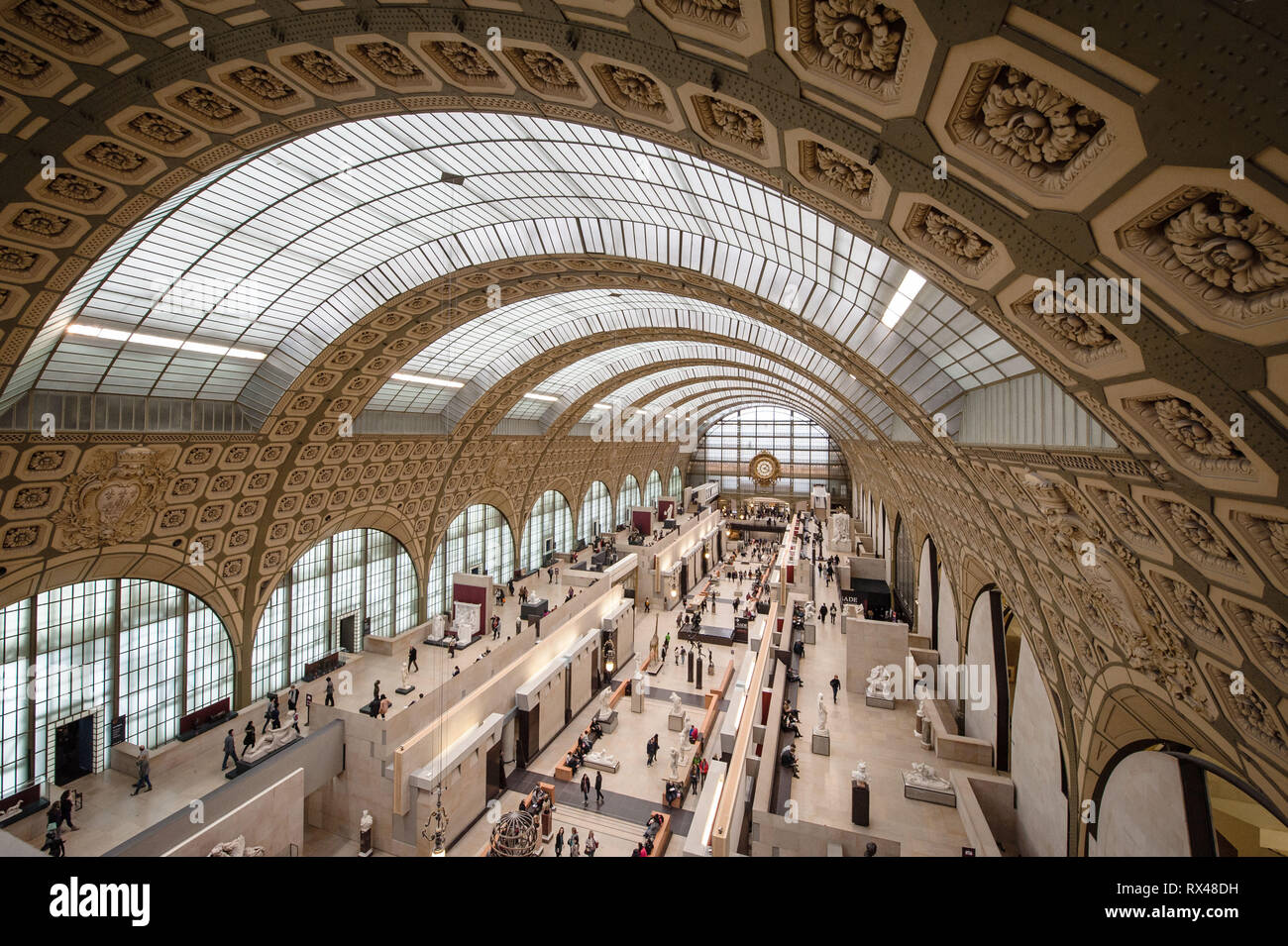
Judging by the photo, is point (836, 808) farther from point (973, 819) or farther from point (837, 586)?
point (837, 586)

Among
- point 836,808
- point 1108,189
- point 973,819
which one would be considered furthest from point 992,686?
point 1108,189

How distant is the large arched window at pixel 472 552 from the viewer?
3800 centimetres

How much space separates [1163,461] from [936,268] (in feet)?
10.3

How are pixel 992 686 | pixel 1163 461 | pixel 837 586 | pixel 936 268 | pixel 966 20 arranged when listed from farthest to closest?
pixel 837 586 < pixel 992 686 < pixel 936 268 < pixel 1163 461 < pixel 966 20

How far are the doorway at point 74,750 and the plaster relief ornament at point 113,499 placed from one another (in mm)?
5771

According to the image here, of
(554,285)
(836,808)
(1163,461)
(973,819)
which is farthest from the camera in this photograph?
(554,285)

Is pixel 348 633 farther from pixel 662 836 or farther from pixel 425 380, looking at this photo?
pixel 662 836

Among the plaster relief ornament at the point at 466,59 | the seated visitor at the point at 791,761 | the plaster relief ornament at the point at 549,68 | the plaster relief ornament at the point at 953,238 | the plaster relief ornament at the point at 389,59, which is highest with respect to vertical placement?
the plaster relief ornament at the point at 389,59

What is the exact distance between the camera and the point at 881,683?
2511cm

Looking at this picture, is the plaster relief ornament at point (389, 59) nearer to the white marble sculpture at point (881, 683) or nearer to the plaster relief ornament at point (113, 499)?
the plaster relief ornament at point (113, 499)

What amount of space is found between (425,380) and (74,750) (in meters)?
18.8

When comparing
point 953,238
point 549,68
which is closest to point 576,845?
point 953,238

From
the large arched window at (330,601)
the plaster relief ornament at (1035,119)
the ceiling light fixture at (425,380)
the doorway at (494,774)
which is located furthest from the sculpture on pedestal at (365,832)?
the plaster relief ornament at (1035,119)

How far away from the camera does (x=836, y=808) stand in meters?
17.7
